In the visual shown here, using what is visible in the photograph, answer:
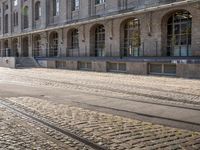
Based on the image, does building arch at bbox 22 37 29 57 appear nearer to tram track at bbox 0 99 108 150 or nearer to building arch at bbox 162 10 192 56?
building arch at bbox 162 10 192 56

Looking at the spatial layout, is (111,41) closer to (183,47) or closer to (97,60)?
(97,60)

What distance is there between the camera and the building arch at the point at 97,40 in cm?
3200

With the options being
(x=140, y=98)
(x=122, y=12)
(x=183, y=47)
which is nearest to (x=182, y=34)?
(x=183, y=47)

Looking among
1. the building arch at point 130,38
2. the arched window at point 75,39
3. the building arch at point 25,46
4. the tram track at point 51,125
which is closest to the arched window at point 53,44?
the arched window at point 75,39

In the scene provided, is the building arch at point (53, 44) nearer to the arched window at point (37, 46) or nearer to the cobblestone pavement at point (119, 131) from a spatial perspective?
the arched window at point (37, 46)

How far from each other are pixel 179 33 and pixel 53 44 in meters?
20.2

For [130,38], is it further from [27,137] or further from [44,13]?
[27,137]

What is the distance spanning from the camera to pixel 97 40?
32.7 meters

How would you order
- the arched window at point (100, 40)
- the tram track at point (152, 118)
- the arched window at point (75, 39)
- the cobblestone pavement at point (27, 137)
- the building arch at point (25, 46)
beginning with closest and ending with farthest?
the cobblestone pavement at point (27, 137), the tram track at point (152, 118), the arched window at point (100, 40), the arched window at point (75, 39), the building arch at point (25, 46)

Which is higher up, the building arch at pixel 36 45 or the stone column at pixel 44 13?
the stone column at pixel 44 13

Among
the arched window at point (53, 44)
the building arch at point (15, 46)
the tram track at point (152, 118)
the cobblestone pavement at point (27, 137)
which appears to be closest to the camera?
the cobblestone pavement at point (27, 137)

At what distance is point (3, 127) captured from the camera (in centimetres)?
660

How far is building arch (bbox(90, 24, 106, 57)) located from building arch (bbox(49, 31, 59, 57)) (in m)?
8.38

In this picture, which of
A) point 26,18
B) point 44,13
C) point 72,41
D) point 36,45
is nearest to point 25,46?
point 26,18
